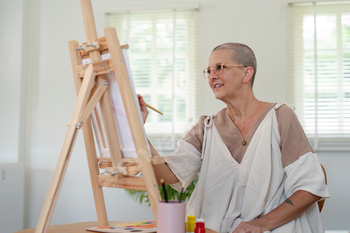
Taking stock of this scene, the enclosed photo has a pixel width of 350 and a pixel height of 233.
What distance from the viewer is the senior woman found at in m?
1.59

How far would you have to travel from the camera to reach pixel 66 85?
12.6ft

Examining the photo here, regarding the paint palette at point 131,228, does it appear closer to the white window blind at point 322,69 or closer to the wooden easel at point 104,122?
the wooden easel at point 104,122

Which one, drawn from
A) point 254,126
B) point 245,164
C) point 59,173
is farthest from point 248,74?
point 59,173

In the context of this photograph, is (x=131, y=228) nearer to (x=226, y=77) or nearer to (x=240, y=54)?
(x=226, y=77)

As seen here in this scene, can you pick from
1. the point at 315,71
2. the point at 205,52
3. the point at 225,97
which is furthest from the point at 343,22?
the point at 225,97

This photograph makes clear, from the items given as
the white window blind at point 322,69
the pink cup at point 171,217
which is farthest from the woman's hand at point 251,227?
the white window blind at point 322,69

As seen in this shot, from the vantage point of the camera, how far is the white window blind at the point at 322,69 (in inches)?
136

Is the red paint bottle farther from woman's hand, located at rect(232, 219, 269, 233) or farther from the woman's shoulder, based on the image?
the woman's shoulder

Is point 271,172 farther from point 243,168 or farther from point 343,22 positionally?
point 343,22

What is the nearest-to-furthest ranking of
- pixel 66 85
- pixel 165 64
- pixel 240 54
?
pixel 240 54 → pixel 165 64 → pixel 66 85

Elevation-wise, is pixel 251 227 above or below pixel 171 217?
below

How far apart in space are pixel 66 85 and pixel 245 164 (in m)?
2.48

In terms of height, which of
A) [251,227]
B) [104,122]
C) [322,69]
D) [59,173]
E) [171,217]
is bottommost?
[251,227]

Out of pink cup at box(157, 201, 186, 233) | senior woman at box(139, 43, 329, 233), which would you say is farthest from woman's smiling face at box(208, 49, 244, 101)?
pink cup at box(157, 201, 186, 233)
